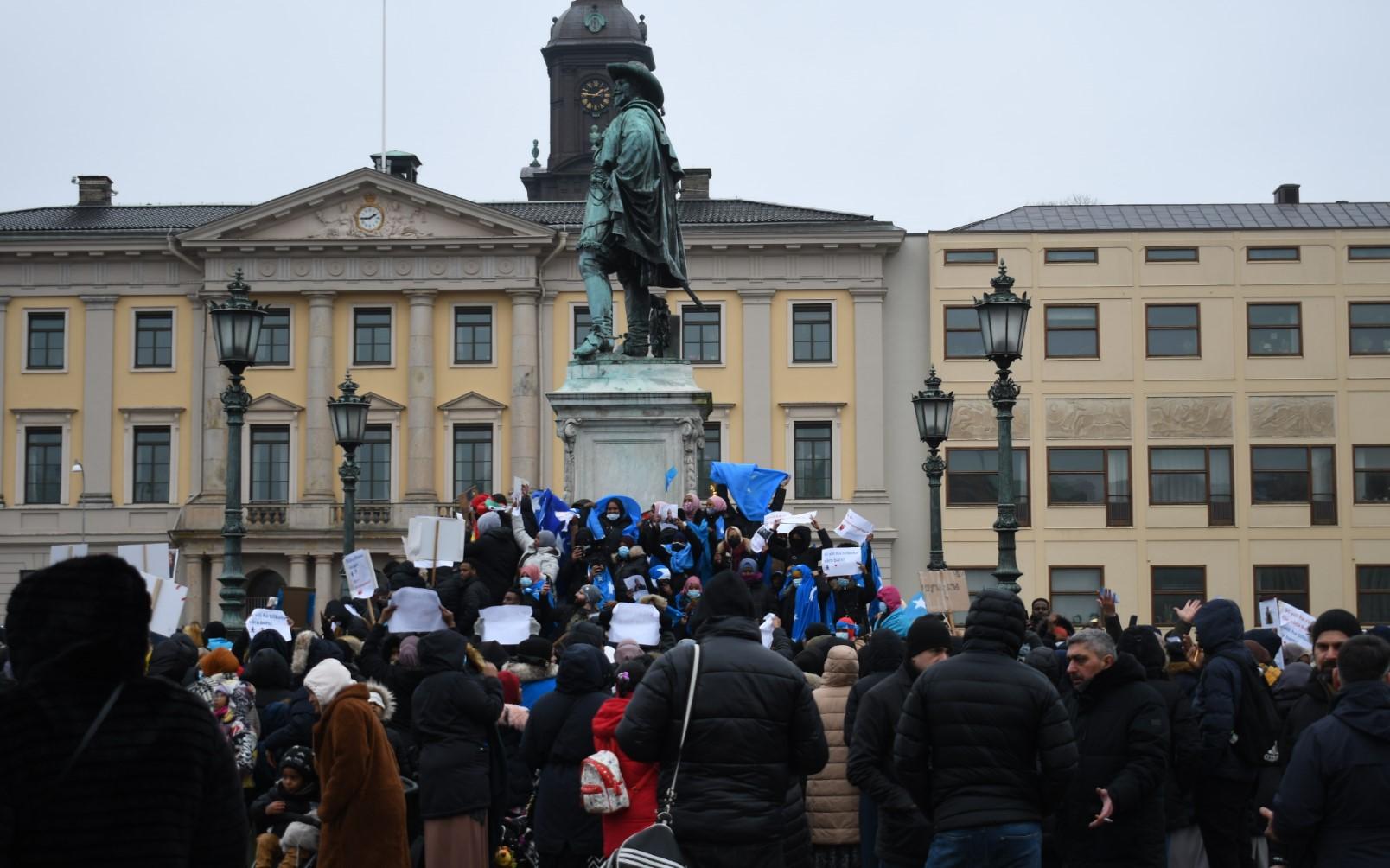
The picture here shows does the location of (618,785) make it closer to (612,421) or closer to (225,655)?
(225,655)

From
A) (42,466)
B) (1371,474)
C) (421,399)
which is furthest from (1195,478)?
(42,466)

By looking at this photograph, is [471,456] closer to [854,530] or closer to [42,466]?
[42,466]

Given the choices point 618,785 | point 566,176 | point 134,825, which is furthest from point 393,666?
point 566,176

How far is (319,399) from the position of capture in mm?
54469

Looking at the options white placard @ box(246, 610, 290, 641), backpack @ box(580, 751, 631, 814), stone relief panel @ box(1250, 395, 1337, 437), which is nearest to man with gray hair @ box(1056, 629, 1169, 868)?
backpack @ box(580, 751, 631, 814)

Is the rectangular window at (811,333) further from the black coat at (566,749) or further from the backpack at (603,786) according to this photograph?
the backpack at (603,786)

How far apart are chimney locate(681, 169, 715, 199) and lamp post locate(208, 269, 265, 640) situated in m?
41.1

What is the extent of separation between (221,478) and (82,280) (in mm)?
7445

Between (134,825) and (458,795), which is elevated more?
(134,825)

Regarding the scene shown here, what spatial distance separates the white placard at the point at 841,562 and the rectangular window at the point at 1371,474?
4107 cm

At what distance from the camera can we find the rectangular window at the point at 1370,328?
5419 cm

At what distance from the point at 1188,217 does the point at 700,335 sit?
1578 centimetres

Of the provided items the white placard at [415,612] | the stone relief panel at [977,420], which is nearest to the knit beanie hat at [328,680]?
the white placard at [415,612]

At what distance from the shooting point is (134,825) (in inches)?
183
